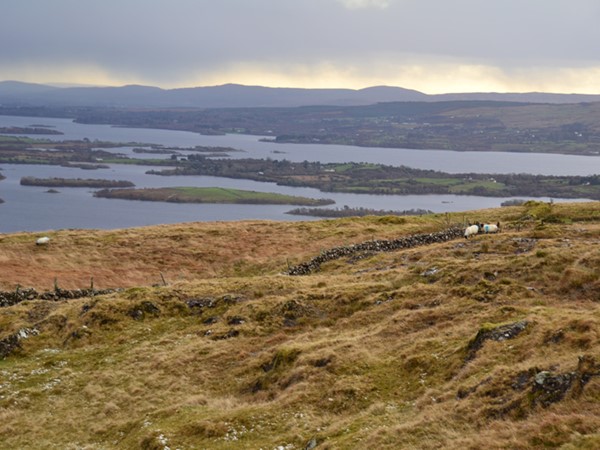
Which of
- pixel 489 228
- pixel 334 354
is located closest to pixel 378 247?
pixel 489 228

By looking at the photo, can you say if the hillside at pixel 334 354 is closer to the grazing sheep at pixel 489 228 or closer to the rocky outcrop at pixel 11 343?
the rocky outcrop at pixel 11 343

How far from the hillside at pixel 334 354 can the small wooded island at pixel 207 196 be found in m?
123

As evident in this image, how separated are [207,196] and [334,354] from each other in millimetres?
154133

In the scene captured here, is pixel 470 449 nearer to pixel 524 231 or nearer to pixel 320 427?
pixel 320 427

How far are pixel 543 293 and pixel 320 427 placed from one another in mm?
13540

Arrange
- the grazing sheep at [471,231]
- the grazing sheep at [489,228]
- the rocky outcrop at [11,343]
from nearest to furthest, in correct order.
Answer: the rocky outcrop at [11,343] → the grazing sheep at [471,231] → the grazing sheep at [489,228]

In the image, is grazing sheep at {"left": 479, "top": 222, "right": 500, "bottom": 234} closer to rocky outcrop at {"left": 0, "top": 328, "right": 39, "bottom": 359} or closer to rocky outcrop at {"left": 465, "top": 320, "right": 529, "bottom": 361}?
rocky outcrop at {"left": 465, "top": 320, "right": 529, "bottom": 361}

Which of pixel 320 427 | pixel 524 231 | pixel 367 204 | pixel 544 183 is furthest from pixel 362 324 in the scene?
pixel 544 183

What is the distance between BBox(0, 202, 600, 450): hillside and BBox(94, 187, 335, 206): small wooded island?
123 meters

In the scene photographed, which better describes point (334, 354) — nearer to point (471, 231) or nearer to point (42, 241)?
point (471, 231)

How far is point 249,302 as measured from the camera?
32.9 meters

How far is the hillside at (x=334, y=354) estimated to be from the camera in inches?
666

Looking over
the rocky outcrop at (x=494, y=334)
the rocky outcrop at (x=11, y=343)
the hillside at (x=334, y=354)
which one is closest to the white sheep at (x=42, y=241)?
the hillside at (x=334, y=354)

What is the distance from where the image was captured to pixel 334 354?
23625 millimetres
